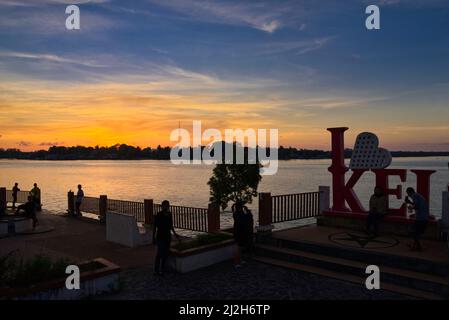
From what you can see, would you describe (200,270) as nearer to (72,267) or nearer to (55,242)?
(72,267)

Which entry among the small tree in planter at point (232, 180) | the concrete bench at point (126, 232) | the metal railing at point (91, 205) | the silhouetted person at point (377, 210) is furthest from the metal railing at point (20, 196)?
the small tree in planter at point (232, 180)

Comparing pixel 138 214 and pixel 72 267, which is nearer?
pixel 72 267

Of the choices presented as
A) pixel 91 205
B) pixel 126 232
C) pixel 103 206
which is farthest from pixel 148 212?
pixel 91 205

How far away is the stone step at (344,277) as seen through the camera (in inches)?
338

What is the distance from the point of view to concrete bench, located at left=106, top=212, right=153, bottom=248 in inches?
544

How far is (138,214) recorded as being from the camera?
60.6 ft

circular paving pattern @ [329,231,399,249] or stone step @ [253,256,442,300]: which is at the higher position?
circular paving pattern @ [329,231,399,249]

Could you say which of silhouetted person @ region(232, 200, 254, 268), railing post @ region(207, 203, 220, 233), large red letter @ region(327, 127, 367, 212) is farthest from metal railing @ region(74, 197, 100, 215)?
large red letter @ region(327, 127, 367, 212)

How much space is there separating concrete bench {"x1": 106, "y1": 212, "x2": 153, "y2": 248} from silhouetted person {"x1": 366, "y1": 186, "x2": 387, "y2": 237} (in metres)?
7.57

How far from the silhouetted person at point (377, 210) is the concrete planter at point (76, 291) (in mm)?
7859

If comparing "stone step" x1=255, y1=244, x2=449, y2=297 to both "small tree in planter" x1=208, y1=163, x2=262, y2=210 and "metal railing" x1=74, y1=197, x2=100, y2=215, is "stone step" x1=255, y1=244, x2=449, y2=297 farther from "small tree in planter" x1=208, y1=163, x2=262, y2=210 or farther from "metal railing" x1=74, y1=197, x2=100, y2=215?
"small tree in planter" x1=208, y1=163, x2=262, y2=210

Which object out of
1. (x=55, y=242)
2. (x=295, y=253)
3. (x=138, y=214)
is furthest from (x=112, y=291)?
(x=138, y=214)
